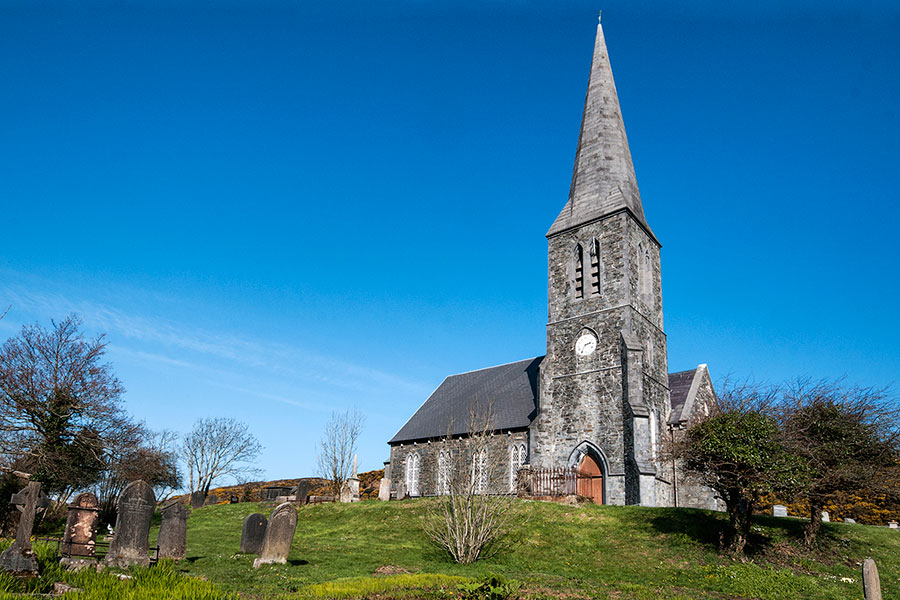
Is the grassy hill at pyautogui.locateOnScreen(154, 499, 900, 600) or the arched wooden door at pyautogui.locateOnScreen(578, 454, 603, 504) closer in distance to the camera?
the grassy hill at pyautogui.locateOnScreen(154, 499, 900, 600)

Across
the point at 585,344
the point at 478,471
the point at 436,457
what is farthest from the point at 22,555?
the point at 436,457

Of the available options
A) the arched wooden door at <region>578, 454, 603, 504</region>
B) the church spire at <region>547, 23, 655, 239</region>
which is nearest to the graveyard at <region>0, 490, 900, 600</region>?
the arched wooden door at <region>578, 454, 603, 504</region>

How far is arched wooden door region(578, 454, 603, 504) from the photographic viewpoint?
1083 inches

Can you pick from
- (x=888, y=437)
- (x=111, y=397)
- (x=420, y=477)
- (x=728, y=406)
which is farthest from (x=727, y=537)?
(x=111, y=397)

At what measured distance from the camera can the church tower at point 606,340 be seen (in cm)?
2669

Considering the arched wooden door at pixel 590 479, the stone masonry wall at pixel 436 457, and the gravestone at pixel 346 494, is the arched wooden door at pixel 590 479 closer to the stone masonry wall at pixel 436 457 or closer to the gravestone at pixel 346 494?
the stone masonry wall at pixel 436 457

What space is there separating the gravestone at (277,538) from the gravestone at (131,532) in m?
2.53

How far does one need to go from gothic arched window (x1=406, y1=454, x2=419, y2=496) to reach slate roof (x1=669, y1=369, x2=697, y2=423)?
15.6 meters

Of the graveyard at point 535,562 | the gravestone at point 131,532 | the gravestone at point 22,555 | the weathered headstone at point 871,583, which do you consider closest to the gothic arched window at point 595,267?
the graveyard at point 535,562

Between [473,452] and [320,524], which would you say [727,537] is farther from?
[320,524]

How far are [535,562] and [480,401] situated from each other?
2052 cm

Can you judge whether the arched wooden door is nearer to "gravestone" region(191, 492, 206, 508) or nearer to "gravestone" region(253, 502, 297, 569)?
"gravestone" region(253, 502, 297, 569)

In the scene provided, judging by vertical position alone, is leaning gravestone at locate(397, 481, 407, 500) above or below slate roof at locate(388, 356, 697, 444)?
below

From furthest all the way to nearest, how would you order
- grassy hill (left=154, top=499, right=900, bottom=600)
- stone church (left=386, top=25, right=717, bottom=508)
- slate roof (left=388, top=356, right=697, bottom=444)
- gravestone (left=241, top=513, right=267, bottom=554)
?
1. slate roof (left=388, top=356, right=697, bottom=444)
2. stone church (left=386, top=25, right=717, bottom=508)
3. gravestone (left=241, top=513, right=267, bottom=554)
4. grassy hill (left=154, top=499, right=900, bottom=600)
